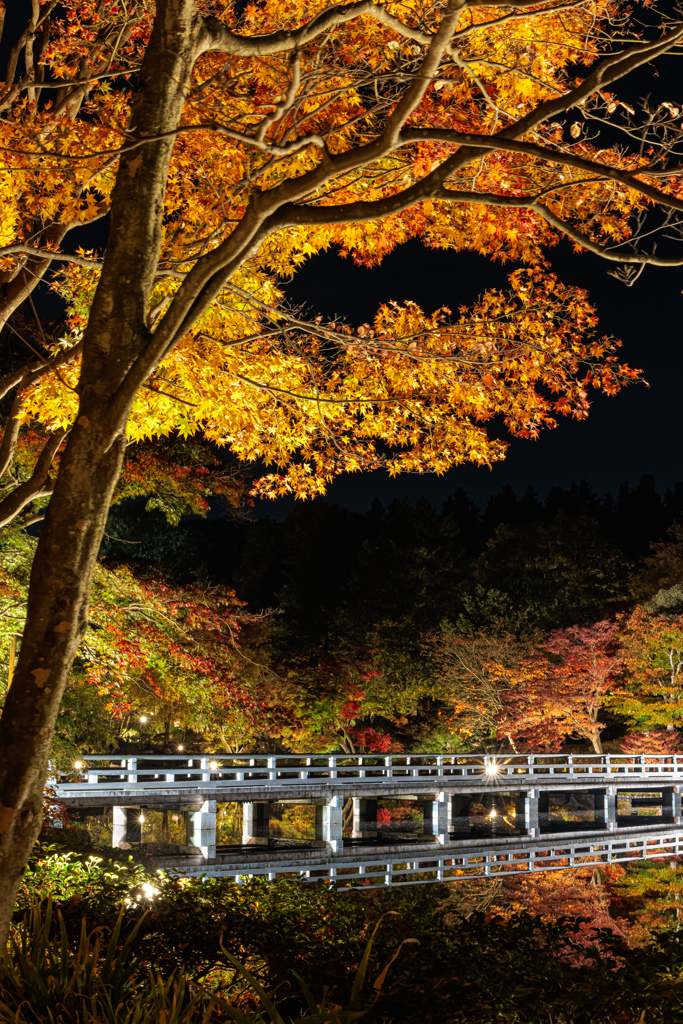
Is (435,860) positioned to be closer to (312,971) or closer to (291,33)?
(312,971)

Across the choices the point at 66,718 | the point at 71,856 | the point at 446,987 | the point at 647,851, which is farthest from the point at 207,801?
the point at 446,987

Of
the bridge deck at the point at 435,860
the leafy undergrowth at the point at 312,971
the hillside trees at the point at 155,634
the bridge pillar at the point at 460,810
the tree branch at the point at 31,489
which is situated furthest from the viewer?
the bridge pillar at the point at 460,810

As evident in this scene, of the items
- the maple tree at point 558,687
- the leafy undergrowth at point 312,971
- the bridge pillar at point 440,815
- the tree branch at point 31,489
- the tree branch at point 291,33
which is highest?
the tree branch at point 291,33

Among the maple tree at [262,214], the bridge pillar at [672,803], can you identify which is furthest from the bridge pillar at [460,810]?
the maple tree at [262,214]

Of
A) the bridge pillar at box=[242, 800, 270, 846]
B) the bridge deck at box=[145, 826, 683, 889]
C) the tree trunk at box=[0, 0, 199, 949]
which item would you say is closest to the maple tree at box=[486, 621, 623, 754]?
the bridge deck at box=[145, 826, 683, 889]

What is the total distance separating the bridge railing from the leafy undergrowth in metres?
9.98

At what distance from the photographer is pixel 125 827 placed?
1905 centimetres

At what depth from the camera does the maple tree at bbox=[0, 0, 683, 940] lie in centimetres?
474

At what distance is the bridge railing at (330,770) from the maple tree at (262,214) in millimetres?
9523

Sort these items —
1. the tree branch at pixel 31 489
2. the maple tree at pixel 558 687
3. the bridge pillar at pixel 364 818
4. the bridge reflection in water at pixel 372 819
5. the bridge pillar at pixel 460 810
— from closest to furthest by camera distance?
the tree branch at pixel 31 489
the bridge reflection in water at pixel 372 819
the bridge pillar at pixel 364 818
the bridge pillar at pixel 460 810
the maple tree at pixel 558 687

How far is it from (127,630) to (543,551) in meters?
28.9

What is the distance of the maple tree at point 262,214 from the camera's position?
474 centimetres

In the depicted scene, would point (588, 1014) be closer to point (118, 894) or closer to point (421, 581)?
point (118, 894)

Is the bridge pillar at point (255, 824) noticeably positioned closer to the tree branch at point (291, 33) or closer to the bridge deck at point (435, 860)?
the bridge deck at point (435, 860)
